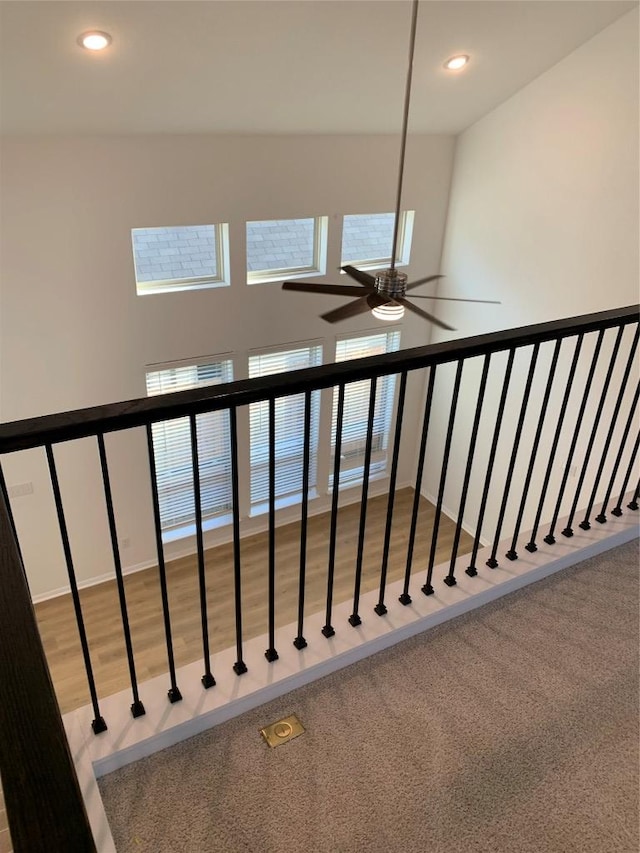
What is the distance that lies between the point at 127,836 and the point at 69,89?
4.19 m

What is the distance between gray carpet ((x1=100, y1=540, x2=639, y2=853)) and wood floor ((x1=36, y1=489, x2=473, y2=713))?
3819 mm

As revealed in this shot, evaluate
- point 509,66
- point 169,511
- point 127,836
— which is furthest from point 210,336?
point 127,836

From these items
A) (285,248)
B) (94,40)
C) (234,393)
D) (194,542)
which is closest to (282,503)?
(194,542)

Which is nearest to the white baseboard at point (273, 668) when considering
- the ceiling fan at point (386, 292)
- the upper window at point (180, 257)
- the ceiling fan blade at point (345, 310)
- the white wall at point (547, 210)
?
the ceiling fan at point (386, 292)

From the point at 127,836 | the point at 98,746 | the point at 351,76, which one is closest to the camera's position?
the point at 127,836

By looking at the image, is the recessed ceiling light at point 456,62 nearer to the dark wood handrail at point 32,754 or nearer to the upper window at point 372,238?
the upper window at point 372,238

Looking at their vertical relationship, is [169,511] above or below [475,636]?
below

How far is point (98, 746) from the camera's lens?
4.88 ft

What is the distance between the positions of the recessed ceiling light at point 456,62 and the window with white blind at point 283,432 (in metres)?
2.85

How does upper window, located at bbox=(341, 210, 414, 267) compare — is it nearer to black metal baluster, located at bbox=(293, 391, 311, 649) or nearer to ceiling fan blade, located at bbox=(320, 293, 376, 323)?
ceiling fan blade, located at bbox=(320, 293, 376, 323)

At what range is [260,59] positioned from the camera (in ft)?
13.4

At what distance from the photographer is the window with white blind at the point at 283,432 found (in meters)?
6.52

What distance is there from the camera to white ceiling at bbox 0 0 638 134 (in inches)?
136

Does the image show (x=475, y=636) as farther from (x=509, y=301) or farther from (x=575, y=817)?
(x=509, y=301)
